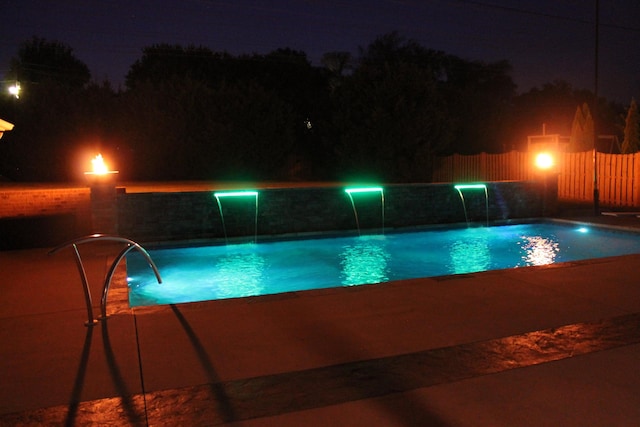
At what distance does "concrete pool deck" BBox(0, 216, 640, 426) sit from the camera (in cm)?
405

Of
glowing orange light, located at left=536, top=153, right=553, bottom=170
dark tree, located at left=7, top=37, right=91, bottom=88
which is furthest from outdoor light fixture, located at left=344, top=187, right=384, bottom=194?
dark tree, located at left=7, top=37, right=91, bottom=88

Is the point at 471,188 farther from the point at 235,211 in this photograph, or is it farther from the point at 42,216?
the point at 42,216

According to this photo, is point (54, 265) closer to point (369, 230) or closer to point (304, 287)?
point (304, 287)

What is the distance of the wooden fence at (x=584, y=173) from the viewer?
19.4m

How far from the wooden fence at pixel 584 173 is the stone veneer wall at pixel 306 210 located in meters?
1.75

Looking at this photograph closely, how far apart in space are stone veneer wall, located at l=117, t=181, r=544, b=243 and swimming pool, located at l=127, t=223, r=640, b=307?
2.58 ft

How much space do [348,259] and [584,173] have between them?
12.6 metres

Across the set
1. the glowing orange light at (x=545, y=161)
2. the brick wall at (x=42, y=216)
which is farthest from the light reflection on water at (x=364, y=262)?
the glowing orange light at (x=545, y=161)

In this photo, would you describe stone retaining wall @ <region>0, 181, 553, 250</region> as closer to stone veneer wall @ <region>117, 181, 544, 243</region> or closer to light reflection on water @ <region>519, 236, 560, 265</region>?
stone veneer wall @ <region>117, 181, 544, 243</region>

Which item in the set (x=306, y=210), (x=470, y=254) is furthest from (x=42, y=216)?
(x=470, y=254)

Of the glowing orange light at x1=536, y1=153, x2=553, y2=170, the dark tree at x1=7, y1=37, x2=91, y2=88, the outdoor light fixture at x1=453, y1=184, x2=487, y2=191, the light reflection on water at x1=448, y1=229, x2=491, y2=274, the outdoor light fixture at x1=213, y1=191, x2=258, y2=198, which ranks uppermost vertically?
the dark tree at x1=7, y1=37, x2=91, y2=88

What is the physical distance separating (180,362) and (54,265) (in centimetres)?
572

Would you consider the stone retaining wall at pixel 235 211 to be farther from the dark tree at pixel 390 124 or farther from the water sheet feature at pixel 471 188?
the dark tree at pixel 390 124

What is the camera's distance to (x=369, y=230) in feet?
51.5
